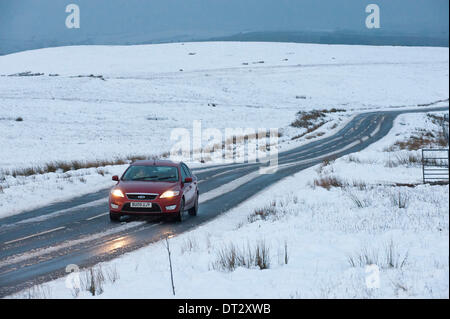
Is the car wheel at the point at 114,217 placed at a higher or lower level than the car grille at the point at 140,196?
lower

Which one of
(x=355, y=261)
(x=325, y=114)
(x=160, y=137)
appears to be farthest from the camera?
(x=325, y=114)

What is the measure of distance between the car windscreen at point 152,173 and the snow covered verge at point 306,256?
1930 mm

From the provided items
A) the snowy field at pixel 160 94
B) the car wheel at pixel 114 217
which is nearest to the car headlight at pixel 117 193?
the car wheel at pixel 114 217

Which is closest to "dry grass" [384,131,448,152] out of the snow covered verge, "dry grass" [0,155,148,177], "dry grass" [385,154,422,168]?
"dry grass" [385,154,422,168]

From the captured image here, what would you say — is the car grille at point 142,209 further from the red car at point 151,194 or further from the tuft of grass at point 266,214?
the tuft of grass at point 266,214

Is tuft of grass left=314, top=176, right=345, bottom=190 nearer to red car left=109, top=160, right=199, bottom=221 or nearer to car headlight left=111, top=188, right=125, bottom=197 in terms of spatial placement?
red car left=109, top=160, right=199, bottom=221

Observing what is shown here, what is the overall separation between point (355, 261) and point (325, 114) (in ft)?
226

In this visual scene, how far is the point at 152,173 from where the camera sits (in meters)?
16.5

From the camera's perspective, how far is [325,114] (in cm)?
7594

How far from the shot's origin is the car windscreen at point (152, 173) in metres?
16.2

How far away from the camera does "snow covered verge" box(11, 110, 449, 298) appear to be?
23.8 ft

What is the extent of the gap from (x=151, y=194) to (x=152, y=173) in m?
1.39

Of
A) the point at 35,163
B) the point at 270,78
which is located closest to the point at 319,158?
the point at 35,163
